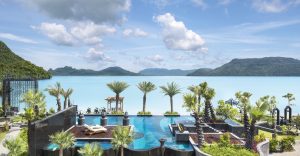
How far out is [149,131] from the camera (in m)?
36.7

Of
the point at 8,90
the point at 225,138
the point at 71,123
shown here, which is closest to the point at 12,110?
the point at 8,90

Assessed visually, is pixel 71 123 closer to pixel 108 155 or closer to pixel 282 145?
pixel 108 155

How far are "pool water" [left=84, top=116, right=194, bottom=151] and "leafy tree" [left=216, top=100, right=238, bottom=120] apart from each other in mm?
5437

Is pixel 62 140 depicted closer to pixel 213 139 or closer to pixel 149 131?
pixel 213 139

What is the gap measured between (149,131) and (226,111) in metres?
9.93

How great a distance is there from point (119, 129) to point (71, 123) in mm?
13446

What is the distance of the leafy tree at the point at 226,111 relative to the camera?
39.7 m

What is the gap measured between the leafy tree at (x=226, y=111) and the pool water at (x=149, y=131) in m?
5.44

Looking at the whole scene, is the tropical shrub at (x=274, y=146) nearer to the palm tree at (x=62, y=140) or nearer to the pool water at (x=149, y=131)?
the pool water at (x=149, y=131)

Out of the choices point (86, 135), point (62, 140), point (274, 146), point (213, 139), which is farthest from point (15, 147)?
point (274, 146)

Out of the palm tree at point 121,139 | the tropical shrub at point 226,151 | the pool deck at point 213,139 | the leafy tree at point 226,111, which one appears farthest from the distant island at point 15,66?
the tropical shrub at point 226,151

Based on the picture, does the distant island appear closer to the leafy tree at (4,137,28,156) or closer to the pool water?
the pool water

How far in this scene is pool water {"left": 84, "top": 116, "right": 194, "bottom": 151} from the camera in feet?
95.9

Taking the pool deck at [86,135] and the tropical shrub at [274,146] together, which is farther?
the pool deck at [86,135]
